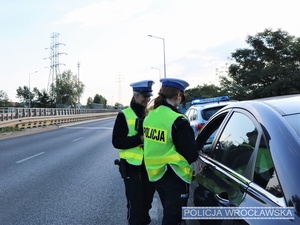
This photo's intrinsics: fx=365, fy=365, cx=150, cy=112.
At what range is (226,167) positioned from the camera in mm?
2688

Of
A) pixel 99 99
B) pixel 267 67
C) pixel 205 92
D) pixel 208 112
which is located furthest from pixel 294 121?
pixel 99 99

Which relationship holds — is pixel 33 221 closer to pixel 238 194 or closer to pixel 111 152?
pixel 238 194

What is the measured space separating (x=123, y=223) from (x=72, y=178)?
3523 millimetres

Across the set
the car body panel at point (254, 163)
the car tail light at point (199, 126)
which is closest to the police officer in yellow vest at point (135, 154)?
the car body panel at point (254, 163)

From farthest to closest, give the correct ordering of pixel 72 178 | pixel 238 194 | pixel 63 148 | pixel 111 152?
1. pixel 63 148
2. pixel 111 152
3. pixel 72 178
4. pixel 238 194

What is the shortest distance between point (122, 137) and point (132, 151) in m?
0.19

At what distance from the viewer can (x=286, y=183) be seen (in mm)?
1779

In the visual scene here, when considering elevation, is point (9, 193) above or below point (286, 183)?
below

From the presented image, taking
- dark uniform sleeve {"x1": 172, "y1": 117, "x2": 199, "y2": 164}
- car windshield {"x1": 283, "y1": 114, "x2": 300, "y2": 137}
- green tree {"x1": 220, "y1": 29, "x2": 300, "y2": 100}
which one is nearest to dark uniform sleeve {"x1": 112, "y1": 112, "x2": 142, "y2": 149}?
dark uniform sleeve {"x1": 172, "y1": 117, "x2": 199, "y2": 164}

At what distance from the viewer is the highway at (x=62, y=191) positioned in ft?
16.8

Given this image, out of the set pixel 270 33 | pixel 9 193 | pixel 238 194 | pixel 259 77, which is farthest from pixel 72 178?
pixel 270 33

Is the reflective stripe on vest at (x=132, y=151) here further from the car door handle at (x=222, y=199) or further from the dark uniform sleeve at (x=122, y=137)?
the car door handle at (x=222, y=199)

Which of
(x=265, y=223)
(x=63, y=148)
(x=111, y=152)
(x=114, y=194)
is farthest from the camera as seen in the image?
(x=63, y=148)

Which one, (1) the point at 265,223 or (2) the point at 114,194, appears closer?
(1) the point at 265,223
